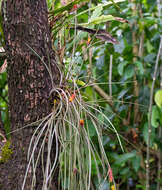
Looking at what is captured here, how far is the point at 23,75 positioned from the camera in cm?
48

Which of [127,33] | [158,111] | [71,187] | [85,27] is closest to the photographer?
[71,187]

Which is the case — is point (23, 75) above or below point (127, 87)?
above

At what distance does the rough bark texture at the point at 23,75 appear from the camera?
18.8 inches

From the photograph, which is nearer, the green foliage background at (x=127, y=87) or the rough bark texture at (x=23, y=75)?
the rough bark texture at (x=23, y=75)

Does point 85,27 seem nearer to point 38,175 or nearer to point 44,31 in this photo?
point 44,31

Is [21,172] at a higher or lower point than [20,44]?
lower

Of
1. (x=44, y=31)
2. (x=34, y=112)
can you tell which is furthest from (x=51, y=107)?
(x=44, y=31)

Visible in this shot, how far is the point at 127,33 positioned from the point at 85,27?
73cm

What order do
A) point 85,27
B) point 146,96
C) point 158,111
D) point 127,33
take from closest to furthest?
point 85,27, point 158,111, point 146,96, point 127,33

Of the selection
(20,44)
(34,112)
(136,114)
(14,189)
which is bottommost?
(136,114)

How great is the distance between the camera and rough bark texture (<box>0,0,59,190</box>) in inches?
18.8

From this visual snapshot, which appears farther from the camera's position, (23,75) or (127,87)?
(127,87)

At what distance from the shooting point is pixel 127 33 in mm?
1299

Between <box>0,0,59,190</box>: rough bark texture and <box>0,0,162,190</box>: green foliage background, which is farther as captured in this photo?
<box>0,0,162,190</box>: green foliage background
